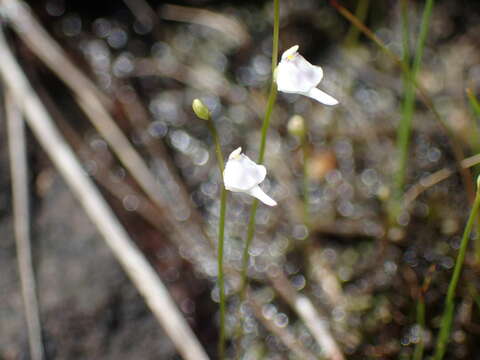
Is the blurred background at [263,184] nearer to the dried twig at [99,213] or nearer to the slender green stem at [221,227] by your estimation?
the dried twig at [99,213]

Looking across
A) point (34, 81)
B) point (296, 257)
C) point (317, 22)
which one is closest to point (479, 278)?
point (296, 257)

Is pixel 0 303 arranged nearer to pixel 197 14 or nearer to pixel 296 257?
pixel 296 257

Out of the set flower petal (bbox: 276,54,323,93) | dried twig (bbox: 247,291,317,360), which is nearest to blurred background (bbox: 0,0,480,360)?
dried twig (bbox: 247,291,317,360)

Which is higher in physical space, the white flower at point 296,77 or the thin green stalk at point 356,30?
the thin green stalk at point 356,30

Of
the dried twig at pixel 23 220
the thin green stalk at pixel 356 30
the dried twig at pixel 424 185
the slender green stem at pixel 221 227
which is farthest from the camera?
the thin green stalk at pixel 356 30

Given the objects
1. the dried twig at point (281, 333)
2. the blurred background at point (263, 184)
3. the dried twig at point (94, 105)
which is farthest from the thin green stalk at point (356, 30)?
the dried twig at point (281, 333)

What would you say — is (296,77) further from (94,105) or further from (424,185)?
(94,105)
